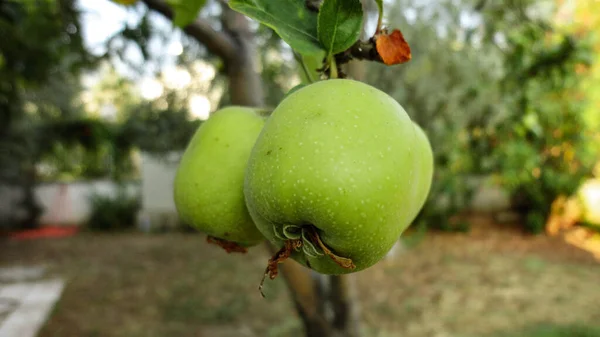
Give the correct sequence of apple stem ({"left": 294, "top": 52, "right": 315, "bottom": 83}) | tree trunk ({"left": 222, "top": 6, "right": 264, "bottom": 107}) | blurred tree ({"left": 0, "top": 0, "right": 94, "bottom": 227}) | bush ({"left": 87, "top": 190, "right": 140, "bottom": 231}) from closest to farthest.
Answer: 1. apple stem ({"left": 294, "top": 52, "right": 315, "bottom": 83})
2. tree trunk ({"left": 222, "top": 6, "right": 264, "bottom": 107})
3. blurred tree ({"left": 0, "top": 0, "right": 94, "bottom": 227})
4. bush ({"left": 87, "top": 190, "right": 140, "bottom": 231})

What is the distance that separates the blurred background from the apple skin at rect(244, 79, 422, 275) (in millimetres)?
891

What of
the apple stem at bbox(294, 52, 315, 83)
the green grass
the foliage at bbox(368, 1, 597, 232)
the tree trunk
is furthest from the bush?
the apple stem at bbox(294, 52, 315, 83)

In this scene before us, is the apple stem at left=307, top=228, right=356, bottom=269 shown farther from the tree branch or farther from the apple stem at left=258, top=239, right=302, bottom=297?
the tree branch

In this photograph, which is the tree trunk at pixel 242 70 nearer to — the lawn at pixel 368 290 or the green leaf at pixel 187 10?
the green leaf at pixel 187 10

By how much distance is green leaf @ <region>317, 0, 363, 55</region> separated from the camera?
0.76 metres

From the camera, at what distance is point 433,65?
532 centimetres

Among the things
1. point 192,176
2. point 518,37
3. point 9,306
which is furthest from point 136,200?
point 192,176

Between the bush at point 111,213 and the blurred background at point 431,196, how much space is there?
0.04 m

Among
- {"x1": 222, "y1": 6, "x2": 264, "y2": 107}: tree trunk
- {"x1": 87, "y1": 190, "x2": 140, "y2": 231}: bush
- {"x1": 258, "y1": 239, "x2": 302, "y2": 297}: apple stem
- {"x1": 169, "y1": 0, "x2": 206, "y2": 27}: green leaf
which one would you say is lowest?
{"x1": 87, "y1": 190, "x2": 140, "y2": 231}: bush

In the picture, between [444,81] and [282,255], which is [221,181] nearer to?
[282,255]

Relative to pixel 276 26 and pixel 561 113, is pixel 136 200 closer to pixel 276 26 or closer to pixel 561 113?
pixel 561 113

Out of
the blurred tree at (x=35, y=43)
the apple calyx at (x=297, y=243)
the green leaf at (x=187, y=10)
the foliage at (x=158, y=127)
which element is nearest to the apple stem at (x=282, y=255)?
the apple calyx at (x=297, y=243)

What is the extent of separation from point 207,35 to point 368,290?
14.1ft

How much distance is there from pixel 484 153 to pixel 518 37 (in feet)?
11.3
